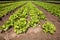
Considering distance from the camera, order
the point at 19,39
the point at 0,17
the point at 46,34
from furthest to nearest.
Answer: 1. the point at 0,17
2. the point at 46,34
3. the point at 19,39

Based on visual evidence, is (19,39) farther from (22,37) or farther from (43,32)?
(43,32)

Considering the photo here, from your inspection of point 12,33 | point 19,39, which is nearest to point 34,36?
point 19,39

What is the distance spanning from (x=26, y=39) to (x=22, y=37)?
303mm

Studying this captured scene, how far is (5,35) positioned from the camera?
6.90m

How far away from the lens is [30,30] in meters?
7.27

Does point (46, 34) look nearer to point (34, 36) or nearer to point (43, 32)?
point (43, 32)

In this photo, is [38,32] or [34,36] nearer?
[34,36]

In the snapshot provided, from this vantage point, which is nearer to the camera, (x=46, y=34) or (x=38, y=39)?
(x=38, y=39)

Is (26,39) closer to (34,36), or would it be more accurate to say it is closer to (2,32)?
(34,36)

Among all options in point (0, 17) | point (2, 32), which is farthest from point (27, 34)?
point (0, 17)

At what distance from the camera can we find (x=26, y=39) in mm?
6395

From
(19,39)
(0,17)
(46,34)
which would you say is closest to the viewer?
(19,39)

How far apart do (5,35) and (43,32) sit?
2.29m

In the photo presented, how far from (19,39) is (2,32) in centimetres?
143
